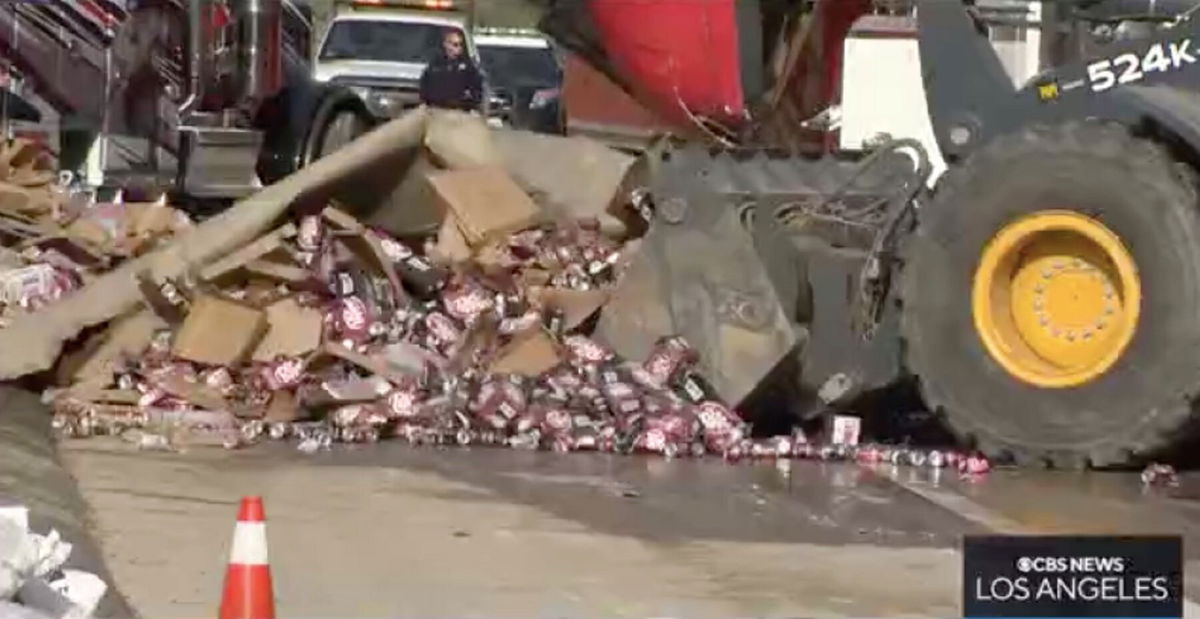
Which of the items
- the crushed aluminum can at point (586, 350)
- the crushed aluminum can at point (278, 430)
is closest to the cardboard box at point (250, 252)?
the crushed aluminum can at point (278, 430)

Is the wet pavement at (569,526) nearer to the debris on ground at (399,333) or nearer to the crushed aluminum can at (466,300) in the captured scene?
the debris on ground at (399,333)

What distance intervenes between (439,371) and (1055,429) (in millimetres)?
2584

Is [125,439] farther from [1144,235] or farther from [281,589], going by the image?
[1144,235]

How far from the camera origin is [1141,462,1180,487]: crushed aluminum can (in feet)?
33.1

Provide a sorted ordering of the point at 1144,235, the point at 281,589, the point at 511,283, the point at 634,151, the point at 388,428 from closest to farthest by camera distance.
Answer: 1. the point at 281,589
2. the point at 1144,235
3. the point at 388,428
4. the point at 511,283
5. the point at 634,151

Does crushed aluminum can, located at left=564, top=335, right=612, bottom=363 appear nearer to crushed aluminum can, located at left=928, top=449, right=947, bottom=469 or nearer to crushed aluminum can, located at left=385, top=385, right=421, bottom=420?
crushed aluminum can, located at left=385, top=385, right=421, bottom=420

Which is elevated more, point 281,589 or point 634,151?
point 634,151

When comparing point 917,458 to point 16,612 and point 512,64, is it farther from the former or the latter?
point 512,64

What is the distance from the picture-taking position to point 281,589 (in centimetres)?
730

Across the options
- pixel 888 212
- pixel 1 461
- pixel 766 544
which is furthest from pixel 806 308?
pixel 1 461

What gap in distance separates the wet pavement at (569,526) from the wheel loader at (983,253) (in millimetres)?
389

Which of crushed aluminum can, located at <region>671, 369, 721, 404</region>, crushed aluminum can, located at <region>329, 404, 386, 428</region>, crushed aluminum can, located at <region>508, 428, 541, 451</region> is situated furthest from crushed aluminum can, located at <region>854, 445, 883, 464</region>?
crushed aluminum can, located at <region>329, 404, 386, 428</region>

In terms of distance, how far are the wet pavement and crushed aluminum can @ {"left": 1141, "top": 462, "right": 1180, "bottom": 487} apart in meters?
0.08

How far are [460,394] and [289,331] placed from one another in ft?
2.62
